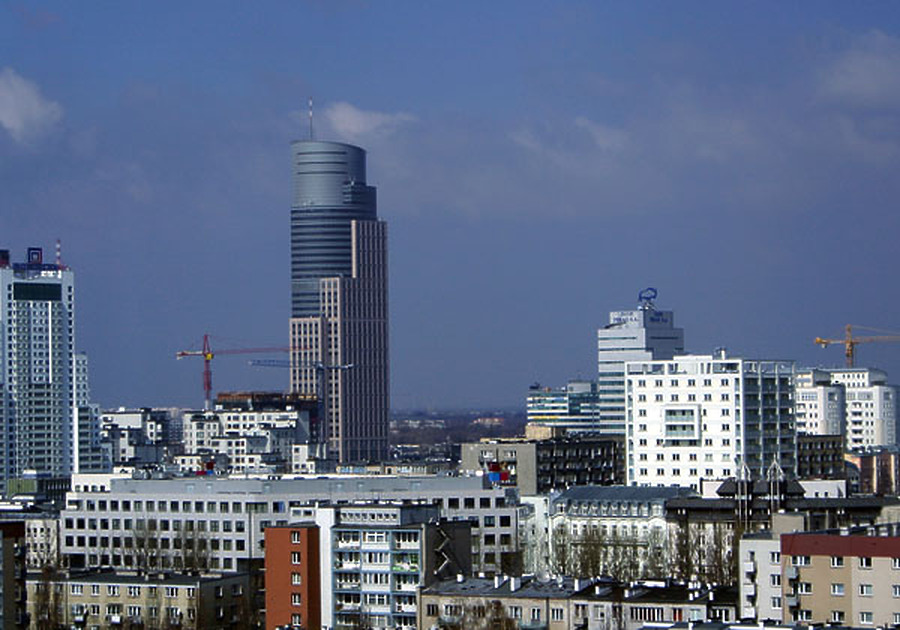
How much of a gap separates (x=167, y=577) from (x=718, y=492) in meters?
30.7

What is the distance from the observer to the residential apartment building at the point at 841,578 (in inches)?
2213

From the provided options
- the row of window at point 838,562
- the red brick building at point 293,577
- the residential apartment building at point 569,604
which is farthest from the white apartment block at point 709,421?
the row of window at point 838,562

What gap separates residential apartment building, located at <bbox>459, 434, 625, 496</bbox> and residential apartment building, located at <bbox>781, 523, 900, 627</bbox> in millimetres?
60811

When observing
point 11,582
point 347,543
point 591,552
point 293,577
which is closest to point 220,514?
point 591,552

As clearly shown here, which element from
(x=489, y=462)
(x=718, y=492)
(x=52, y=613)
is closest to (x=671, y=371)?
(x=489, y=462)

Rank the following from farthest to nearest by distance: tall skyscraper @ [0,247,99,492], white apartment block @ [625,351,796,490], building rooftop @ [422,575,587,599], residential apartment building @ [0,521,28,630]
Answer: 1. tall skyscraper @ [0,247,99,492]
2. white apartment block @ [625,351,796,490]
3. building rooftop @ [422,575,587,599]
4. residential apartment building @ [0,521,28,630]

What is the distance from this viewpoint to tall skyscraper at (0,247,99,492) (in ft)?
614

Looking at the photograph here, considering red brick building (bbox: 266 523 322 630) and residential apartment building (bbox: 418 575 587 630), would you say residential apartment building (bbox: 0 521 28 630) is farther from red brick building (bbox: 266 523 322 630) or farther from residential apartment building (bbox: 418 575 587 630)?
residential apartment building (bbox: 418 575 587 630)

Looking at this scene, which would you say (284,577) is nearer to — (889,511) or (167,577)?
(167,577)

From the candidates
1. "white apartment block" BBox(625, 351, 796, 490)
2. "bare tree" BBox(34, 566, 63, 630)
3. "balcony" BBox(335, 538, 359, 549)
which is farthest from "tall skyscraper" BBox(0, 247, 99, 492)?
"balcony" BBox(335, 538, 359, 549)

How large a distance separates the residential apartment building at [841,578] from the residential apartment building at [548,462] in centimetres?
6081

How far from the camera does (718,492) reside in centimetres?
9394

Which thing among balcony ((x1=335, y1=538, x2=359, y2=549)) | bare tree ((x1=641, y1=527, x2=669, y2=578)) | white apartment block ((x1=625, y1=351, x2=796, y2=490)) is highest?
white apartment block ((x1=625, y1=351, x2=796, y2=490))

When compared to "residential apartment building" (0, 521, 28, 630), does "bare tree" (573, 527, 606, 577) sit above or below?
below
